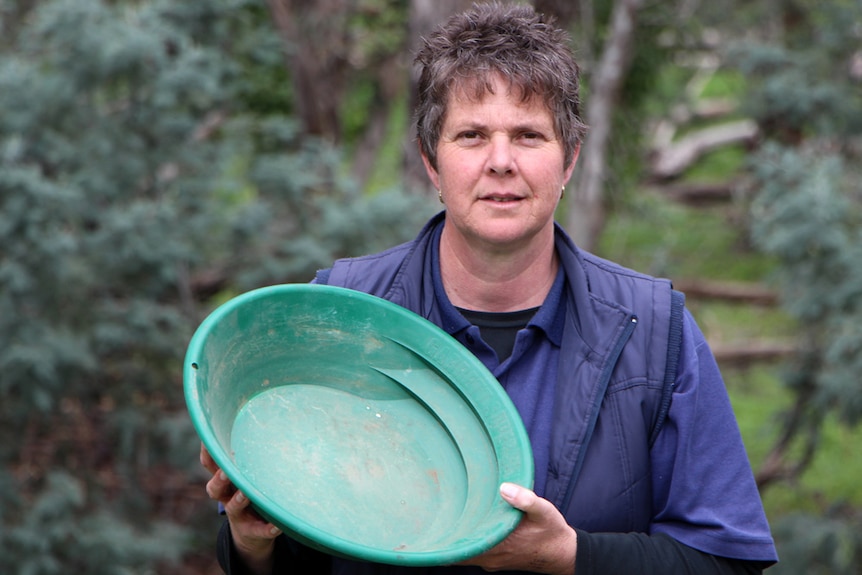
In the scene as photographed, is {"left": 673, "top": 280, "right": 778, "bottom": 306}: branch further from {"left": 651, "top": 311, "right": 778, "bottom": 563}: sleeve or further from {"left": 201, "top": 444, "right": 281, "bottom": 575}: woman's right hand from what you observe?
{"left": 201, "top": 444, "right": 281, "bottom": 575}: woman's right hand

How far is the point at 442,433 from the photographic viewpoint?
1.96 meters

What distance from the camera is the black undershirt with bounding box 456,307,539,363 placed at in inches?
77.3

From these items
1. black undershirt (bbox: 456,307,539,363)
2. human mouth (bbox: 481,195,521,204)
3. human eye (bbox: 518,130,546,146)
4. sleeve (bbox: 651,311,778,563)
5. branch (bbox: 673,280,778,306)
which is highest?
human eye (bbox: 518,130,546,146)

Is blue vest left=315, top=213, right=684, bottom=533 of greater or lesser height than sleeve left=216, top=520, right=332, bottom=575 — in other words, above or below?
above

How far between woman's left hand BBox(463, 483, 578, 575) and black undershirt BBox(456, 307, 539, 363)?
32 centimetres

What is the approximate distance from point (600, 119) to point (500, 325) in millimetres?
3894

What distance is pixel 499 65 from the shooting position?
73.7 inches

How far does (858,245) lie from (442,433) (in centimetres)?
296

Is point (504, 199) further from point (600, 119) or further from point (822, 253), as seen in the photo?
point (600, 119)

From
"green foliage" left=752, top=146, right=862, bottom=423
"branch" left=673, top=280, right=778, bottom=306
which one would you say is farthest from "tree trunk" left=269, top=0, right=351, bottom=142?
"branch" left=673, top=280, right=778, bottom=306

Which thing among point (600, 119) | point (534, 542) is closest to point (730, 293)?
point (600, 119)

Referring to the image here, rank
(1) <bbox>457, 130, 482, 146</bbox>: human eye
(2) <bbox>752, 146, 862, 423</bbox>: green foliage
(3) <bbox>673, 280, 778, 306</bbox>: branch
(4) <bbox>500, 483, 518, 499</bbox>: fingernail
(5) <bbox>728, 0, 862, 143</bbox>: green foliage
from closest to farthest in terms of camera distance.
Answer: (4) <bbox>500, 483, 518, 499</bbox>: fingernail < (1) <bbox>457, 130, 482, 146</bbox>: human eye < (2) <bbox>752, 146, 862, 423</bbox>: green foliage < (5) <bbox>728, 0, 862, 143</bbox>: green foliage < (3) <bbox>673, 280, 778, 306</bbox>: branch

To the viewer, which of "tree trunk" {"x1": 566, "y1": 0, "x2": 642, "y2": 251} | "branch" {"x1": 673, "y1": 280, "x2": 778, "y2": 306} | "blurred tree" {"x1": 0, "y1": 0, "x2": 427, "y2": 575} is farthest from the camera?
"branch" {"x1": 673, "y1": 280, "x2": 778, "y2": 306}

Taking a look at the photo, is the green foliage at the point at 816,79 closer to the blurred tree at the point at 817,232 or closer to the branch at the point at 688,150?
the blurred tree at the point at 817,232
